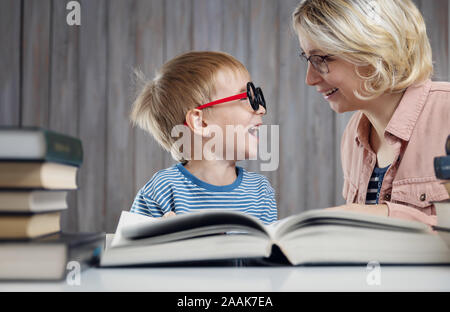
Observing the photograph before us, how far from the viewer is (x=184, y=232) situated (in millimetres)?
535

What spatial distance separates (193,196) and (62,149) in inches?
31.0

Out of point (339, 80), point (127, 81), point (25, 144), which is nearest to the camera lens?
point (25, 144)

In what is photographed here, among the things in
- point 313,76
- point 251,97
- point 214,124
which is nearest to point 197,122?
point 214,124

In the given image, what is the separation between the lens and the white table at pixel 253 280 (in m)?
0.41

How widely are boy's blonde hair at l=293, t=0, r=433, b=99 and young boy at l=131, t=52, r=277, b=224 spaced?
29 cm

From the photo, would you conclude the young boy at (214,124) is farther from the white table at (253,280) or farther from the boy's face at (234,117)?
the white table at (253,280)

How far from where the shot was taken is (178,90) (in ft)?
4.51

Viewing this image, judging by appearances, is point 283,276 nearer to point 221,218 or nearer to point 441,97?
point 221,218

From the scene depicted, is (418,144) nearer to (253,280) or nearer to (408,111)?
(408,111)

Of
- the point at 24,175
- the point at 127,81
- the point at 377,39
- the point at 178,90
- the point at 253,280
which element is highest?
the point at 127,81

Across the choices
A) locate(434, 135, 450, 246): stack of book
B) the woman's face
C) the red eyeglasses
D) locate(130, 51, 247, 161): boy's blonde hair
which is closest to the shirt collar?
the woman's face

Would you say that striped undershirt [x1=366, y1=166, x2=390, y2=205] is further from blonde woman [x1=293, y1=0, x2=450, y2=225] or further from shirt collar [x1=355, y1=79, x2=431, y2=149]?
shirt collar [x1=355, y1=79, x2=431, y2=149]

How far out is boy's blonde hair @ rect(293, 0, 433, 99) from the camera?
119cm
